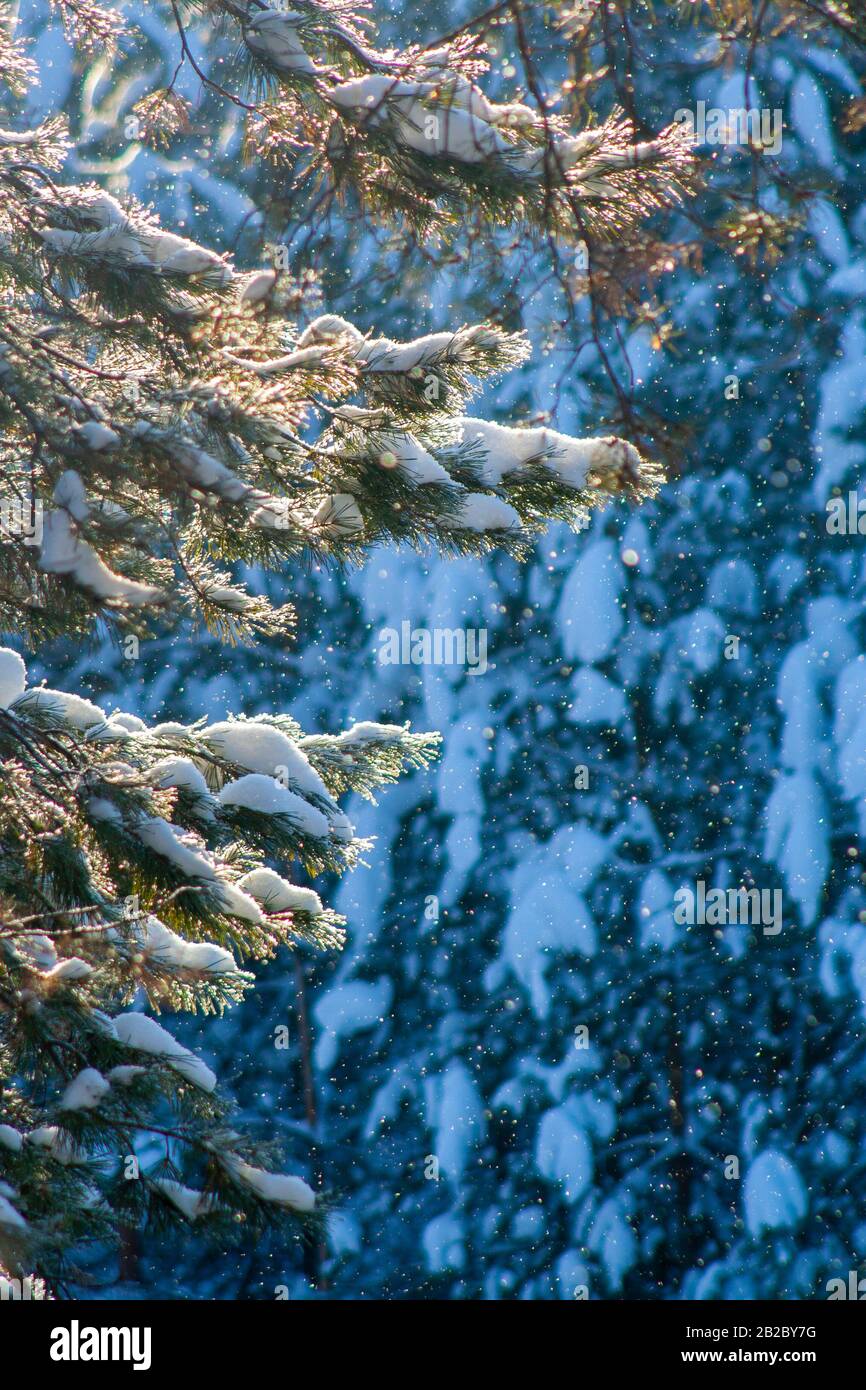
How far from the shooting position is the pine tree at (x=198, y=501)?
1.95 metres

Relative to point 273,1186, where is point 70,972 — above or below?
above

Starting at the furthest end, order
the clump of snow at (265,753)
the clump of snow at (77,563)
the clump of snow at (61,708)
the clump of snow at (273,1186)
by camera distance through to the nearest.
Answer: the clump of snow at (265,753)
the clump of snow at (61,708)
the clump of snow at (77,563)
the clump of snow at (273,1186)

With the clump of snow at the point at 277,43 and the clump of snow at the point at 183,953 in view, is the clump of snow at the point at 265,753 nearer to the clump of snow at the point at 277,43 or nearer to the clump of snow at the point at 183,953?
the clump of snow at the point at 183,953

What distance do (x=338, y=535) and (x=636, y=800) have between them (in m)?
4.97

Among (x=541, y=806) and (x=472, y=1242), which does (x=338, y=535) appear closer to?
(x=541, y=806)

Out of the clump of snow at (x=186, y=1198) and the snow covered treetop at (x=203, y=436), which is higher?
the snow covered treetop at (x=203, y=436)

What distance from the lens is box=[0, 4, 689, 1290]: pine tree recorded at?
1.95 meters

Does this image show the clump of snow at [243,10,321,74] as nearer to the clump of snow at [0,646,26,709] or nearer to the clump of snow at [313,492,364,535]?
the clump of snow at [313,492,364,535]

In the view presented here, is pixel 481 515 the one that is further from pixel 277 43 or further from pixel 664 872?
pixel 664 872

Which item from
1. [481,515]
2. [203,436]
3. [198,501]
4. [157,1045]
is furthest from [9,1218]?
[481,515]

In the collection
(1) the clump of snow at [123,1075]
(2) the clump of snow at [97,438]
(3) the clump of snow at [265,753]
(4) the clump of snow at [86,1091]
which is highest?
(2) the clump of snow at [97,438]

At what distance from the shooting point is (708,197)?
265 inches

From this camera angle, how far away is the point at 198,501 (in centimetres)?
208

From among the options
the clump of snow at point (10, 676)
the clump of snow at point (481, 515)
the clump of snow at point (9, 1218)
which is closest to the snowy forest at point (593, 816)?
the clump of snow at point (481, 515)
